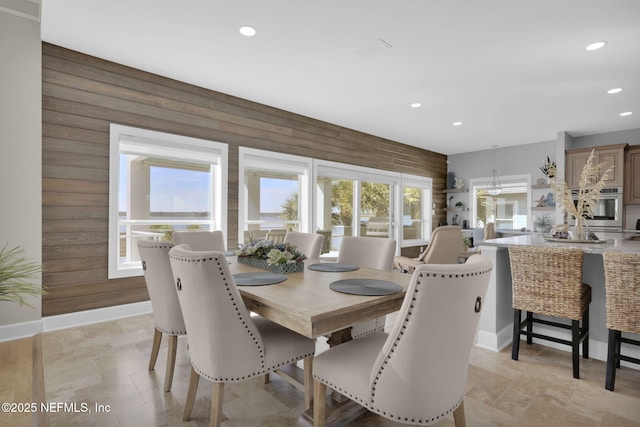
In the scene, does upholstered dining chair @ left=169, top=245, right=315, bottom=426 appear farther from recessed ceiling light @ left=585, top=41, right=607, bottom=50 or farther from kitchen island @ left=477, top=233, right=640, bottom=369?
recessed ceiling light @ left=585, top=41, right=607, bottom=50

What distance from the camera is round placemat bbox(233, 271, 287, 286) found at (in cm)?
181

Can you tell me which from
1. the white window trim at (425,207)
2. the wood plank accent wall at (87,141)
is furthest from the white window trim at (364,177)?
the wood plank accent wall at (87,141)

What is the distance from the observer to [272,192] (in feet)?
16.8

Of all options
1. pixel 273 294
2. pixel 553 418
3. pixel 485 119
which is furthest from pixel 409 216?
pixel 273 294

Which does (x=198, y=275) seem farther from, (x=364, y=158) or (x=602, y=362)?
(x=364, y=158)

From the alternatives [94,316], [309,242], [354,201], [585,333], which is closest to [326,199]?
[354,201]

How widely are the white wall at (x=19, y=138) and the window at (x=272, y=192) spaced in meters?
2.37

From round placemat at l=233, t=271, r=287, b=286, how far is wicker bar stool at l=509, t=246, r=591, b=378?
1.82 meters

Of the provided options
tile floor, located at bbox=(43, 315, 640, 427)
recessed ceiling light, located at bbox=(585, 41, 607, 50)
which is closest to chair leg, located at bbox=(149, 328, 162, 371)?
tile floor, located at bbox=(43, 315, 640, 427)

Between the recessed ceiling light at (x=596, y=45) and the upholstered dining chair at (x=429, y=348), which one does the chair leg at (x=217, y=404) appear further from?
the recessed ceiling light at (x=596, y=45)

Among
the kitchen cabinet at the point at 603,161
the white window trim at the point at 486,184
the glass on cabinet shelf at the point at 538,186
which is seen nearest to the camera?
the kitchen cabinet at the point at 603,161

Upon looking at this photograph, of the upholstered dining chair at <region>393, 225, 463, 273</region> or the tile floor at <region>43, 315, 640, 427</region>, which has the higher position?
the upholstered dining chair at <region>393, 225, 463, 273</region>

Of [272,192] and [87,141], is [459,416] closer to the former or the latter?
[87,141]

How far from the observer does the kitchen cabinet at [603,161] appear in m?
5.79
